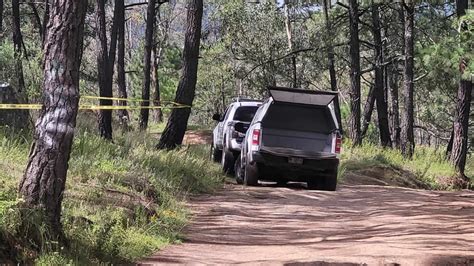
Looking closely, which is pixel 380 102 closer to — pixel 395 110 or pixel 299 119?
pixel 395 110

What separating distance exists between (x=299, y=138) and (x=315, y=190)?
120 cm

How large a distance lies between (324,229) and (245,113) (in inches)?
299

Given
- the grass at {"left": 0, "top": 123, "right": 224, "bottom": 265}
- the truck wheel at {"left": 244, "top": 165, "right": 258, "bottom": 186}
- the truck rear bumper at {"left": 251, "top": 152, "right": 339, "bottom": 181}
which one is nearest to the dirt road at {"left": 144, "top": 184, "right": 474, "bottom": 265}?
the grass at {"left": 0, "top": 123, "right": 224, "bottom": 265}

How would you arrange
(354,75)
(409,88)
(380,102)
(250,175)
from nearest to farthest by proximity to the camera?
(250,175) → (409,88) → (354,75) → (380,102)

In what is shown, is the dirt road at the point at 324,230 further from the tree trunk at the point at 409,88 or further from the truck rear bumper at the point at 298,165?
the tree trunk at the point at 409,88

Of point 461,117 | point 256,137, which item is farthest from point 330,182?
point 461,117

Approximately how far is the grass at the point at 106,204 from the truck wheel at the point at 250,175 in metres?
0.83

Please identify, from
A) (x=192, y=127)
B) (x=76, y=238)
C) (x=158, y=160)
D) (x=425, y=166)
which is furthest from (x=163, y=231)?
(x=192, y=127)

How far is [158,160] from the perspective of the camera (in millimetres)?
11070

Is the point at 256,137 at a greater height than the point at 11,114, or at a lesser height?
lesser

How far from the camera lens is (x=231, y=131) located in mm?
14352

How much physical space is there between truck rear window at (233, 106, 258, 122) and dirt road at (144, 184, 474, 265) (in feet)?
10.8

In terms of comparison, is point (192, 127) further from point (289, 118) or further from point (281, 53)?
point (289, 118)

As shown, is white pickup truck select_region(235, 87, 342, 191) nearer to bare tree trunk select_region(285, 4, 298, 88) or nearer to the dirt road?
the dirt road
